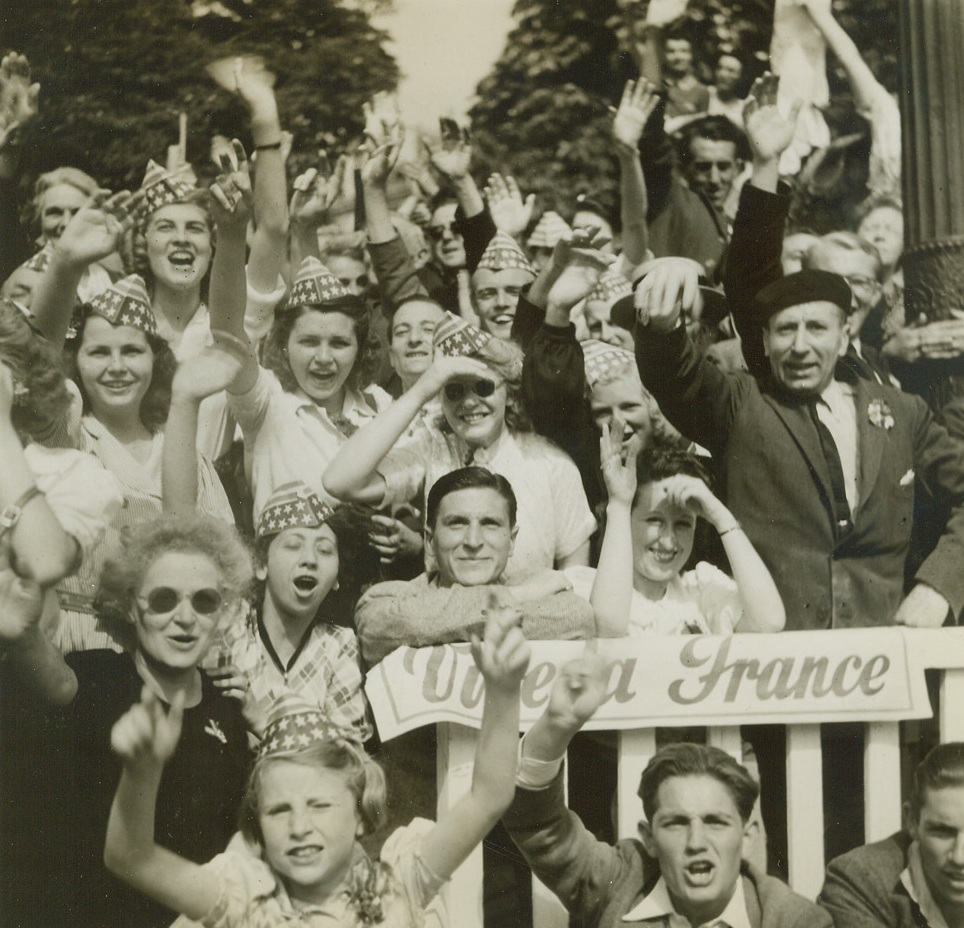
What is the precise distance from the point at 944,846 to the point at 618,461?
1070mm

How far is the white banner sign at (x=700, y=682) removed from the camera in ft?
8.84

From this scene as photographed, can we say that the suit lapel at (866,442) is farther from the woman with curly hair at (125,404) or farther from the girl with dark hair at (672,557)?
the woman with curly hair at (125,404)

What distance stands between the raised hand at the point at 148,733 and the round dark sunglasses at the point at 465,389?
878 mm

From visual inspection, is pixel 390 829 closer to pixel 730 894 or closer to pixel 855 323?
pixel 730 894

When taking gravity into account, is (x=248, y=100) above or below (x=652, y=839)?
Result: above

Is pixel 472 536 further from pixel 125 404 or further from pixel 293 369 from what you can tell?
pixel 125 404

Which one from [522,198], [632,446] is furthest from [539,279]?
[632,446]

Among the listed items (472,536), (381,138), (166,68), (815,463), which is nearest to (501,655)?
(472,536)

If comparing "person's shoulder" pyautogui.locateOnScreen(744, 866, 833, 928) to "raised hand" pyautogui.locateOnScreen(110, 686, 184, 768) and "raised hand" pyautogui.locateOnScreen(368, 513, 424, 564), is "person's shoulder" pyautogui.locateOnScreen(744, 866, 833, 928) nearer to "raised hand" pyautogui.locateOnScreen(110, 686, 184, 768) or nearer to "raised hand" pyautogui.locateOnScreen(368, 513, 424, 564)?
"raised hand" pyautogui.locateOnScreen(368, 513, 424, 564)

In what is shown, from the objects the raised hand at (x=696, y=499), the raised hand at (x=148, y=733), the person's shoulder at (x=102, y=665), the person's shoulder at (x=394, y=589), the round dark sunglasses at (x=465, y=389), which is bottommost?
the raised hand at (x=148, y=733)

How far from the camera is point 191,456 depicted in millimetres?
2834

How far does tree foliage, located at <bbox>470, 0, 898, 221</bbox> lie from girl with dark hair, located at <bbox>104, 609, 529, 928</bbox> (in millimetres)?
1032

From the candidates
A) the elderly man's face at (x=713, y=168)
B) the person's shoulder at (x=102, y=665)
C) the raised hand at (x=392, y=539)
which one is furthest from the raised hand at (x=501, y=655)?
the elderly man's face at (x=713, y=168)

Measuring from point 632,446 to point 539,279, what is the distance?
1.41ft
